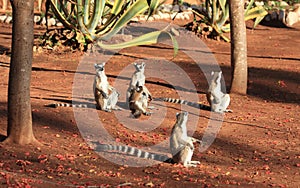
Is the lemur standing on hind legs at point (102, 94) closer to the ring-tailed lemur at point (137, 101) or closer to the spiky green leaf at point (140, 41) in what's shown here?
the ring-tailed lemur at point (137, 101)

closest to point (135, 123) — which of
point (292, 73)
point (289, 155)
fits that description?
point (289, 155)

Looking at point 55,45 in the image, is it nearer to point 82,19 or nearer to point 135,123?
point 82,19

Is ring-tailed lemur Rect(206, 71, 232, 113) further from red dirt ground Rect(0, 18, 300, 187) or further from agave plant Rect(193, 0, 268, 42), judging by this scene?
agave plant Rect(193, 0, 268, 42)

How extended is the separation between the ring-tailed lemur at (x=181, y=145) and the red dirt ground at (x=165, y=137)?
0.44ft

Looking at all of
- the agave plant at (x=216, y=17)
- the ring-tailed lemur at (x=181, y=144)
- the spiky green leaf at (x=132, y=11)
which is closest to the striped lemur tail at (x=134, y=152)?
the ring-tailed lemur at (x=181, y=144)

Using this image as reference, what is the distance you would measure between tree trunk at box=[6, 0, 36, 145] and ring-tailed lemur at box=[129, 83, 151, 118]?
2.87 metres

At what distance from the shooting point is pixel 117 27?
763 inches

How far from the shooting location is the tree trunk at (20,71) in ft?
32.2

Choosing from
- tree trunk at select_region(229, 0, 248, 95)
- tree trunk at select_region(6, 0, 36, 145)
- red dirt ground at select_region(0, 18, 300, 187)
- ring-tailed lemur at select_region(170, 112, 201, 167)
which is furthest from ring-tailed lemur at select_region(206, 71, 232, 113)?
tree trunk at select_region(6, 0, 36, 145)

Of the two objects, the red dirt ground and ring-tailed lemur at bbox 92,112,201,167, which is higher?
ring-tailed lemur at bbox 92,112,201,167

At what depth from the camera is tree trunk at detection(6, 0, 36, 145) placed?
983cm

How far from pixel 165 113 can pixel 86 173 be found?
4375 millimetres

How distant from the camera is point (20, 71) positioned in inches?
388

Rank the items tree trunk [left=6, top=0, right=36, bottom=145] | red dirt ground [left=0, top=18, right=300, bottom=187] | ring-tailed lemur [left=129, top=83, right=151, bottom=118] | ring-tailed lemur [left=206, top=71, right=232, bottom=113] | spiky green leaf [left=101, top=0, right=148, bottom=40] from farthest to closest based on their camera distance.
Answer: spiky green leaf [left=101, top=0, right=148, bottom=40], ring-tailed lemur [left=206, top=71, right=232, bottom=113], ring-tailed lemur [left=129, top=83, right=151, bottom=118], tree trunk [left=6, top=0, right=36, bottom=145], red dirt ground [left=0, top=18, right=300, bottom=187]
